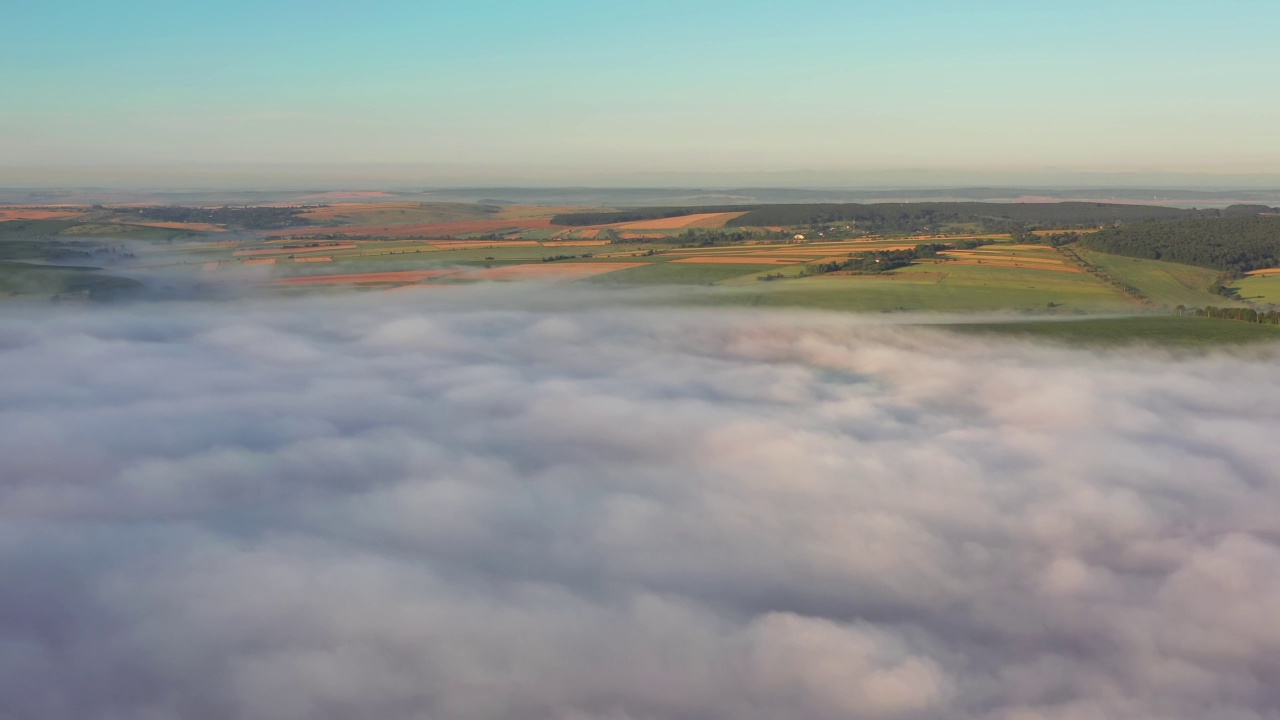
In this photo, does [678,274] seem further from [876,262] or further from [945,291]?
[945,291]

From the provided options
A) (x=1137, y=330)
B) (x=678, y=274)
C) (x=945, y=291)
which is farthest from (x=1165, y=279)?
(x=678, y=274)

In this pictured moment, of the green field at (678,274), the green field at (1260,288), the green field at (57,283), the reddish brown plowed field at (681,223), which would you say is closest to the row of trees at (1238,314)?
the green field at (1260,288)

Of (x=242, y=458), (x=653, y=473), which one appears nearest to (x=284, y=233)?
(x=242, y=458)

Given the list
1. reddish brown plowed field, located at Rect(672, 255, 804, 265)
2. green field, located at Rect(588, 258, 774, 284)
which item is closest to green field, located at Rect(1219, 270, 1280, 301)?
reddish brown plowed field, located at Rect(672, 255, 804, 265)

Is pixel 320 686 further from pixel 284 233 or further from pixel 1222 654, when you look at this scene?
pixel 284 233

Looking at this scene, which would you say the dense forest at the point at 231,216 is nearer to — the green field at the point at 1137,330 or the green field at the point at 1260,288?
the green field at the point at 1137,330

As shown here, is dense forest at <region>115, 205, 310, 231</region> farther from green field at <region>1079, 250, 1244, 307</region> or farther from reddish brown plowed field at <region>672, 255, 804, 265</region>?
green field at <region>1079, 250, 1244, 307</region>
